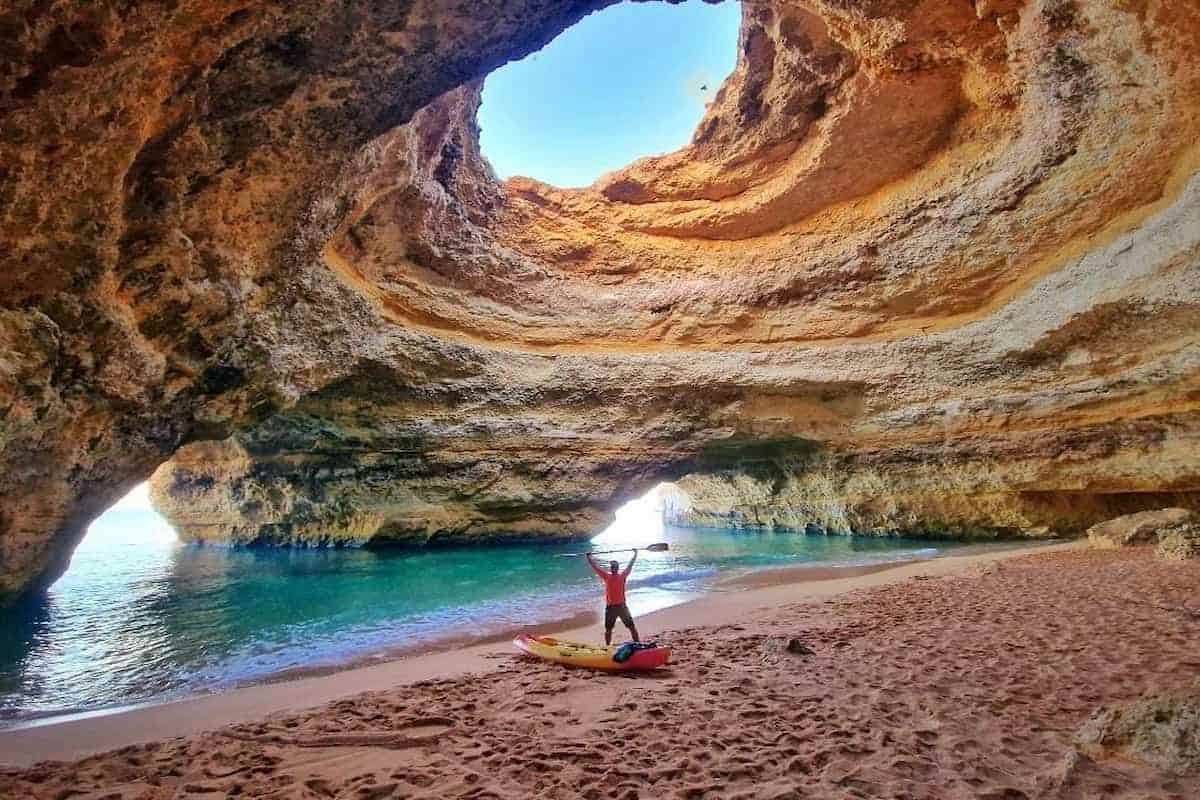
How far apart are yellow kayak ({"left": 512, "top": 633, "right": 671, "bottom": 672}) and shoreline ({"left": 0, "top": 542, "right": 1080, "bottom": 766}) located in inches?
16.8

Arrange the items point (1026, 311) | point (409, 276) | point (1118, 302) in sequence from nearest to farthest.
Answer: point (1118, 302)
point (1026, 311)
point (409, 276)

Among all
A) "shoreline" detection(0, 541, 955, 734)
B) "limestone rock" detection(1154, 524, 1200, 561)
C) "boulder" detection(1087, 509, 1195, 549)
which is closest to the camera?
"shoreline" detection(0, 541, 955, 734)

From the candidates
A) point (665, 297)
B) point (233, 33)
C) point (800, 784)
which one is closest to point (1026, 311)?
point (665, 297)

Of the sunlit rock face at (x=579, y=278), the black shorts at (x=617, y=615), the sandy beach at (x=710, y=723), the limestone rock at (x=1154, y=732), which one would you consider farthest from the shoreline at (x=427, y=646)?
the limestone rock at (x=1154, y=732)

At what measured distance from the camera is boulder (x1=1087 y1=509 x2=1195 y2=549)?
1000 centimetres

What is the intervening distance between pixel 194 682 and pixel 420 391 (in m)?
9.94

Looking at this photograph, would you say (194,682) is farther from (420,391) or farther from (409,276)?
(409,276)

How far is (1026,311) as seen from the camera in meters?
13.2

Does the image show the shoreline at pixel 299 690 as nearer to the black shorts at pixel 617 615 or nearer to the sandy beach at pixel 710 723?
the sandy beach at pixel 710 723

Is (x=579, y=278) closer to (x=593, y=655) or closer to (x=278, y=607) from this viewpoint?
(x=278, y=607)

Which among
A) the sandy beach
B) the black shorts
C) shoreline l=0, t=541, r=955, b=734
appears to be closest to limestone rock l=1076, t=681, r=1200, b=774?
the sandy beach

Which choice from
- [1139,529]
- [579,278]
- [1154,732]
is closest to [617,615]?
[1154,732]

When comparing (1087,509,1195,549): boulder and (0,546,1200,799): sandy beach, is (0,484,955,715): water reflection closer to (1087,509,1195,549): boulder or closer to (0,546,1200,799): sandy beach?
(0,546,1200,799): sandy beach

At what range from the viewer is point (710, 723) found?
3387 millimetres
